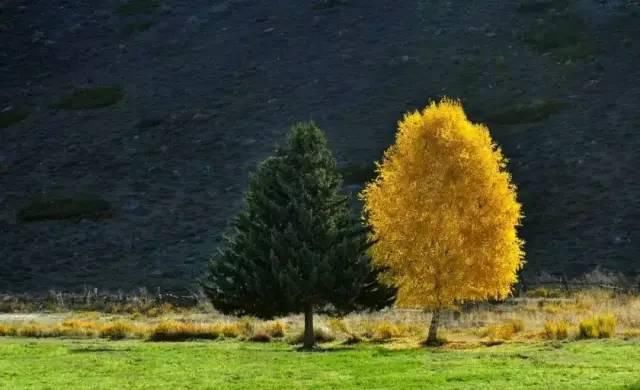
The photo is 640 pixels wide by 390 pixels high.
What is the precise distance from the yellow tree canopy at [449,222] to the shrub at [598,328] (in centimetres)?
289

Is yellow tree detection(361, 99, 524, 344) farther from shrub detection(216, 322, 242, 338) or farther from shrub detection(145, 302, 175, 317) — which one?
shrub detection(145, 302, 175, 317)

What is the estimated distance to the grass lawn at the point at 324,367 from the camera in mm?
18859

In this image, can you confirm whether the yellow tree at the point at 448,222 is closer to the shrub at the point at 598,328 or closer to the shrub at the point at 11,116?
the shrub at the point at 598,328

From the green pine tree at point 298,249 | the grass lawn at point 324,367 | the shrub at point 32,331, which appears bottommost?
the grass lawn at point 324,367

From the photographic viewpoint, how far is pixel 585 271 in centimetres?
4419

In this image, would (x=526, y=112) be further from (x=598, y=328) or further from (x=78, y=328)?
(x=78, y=328)

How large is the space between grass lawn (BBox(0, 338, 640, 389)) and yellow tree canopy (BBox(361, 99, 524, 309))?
9.41ft

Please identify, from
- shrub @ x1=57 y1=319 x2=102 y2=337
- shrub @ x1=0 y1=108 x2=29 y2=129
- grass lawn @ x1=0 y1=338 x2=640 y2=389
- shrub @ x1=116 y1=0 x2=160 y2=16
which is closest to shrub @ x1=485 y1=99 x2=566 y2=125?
shrub @ x1=57 y1=319 x2=102 y2=337

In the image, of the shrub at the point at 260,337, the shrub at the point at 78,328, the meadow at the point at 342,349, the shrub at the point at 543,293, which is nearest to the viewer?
the meadow at the point at 342,349

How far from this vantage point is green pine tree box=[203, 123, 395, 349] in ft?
92.9

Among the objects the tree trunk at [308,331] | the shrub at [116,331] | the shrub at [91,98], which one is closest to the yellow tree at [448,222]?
the tree trunk at [308,331]

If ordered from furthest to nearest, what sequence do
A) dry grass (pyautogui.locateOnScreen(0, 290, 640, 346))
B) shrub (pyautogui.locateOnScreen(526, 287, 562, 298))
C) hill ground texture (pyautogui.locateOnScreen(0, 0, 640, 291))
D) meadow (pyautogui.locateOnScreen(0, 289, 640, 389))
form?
hill ground texture (pyautogui.locateOnScreen(0, 0, 640, 291)) < shrub (pyautogui.locateOnScreen(526, 287, 562, 298)) < dry grass (pyautogui.locateOnScreen(0, 290, 640, 346)) < meadow (pyautogui.locateOnScreen(0, 289, 640, 389))

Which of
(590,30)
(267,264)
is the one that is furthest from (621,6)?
(267,264)

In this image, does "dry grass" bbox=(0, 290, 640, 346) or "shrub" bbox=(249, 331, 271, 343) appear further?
"shrub" bbox=(249, 331, 271, 343)
